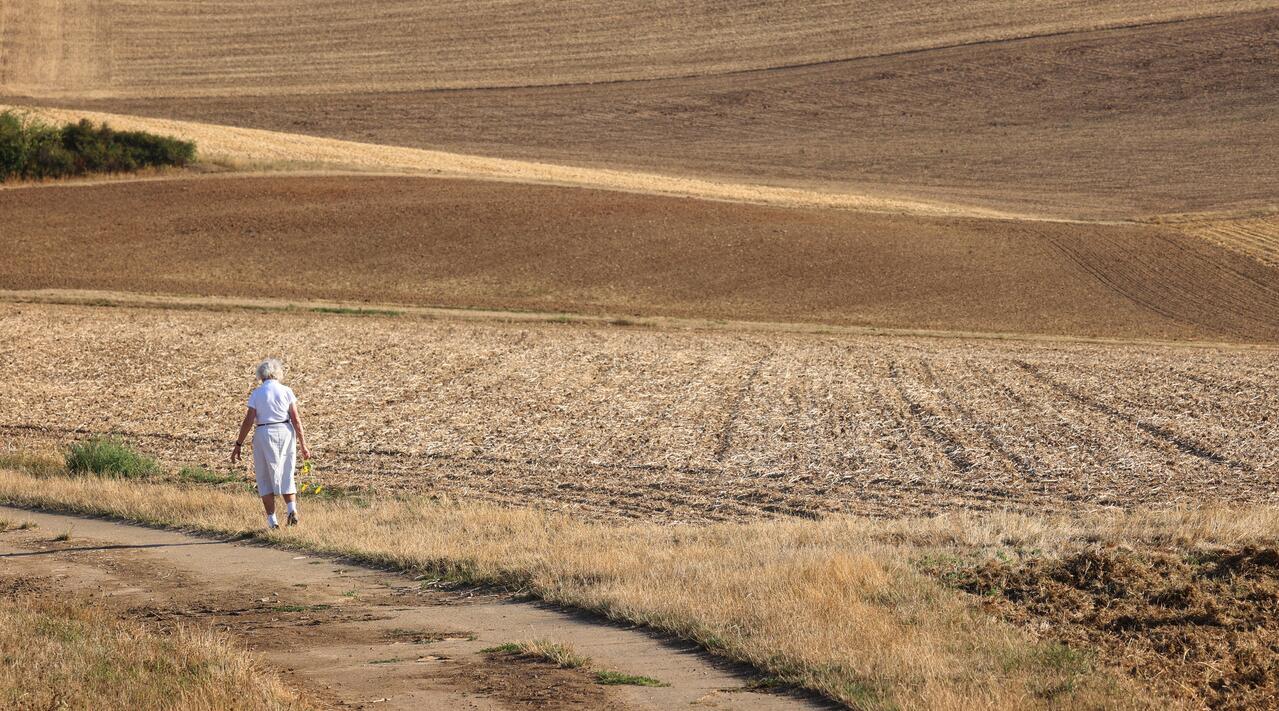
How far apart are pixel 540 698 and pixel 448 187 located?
46132 millimetres

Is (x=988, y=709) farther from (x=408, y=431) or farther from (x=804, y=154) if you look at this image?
(x=804, y=154)

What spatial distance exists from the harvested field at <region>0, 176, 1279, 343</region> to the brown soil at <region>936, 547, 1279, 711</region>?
2695 centimetres

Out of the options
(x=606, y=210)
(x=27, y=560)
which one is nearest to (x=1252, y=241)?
(x=606, y=210)

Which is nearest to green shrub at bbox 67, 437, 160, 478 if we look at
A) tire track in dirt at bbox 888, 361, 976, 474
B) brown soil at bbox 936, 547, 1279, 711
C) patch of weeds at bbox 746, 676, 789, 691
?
tire track in dirt at bbox 888, 361, 976, 474

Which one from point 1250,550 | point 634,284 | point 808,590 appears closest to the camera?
point 808,590

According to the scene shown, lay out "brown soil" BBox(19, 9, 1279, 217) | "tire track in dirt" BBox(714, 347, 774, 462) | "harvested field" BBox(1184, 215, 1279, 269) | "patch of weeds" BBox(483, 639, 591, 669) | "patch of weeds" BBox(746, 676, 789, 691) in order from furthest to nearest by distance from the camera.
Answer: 1. "brown soil" BBox(19, 9, 1279, 217)
2. "harvested field" BBox(1184, 215, 1279, 269)
3. "tire track in dirt" BBox(714, 347, 774, 462)
4. "patch of weeds" BBox(483, 639, 591, 669)
5. "patch of weeds" BBox(746, 676, 789, 691)

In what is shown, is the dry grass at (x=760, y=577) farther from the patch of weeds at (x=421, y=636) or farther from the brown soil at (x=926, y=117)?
the brown soil at (x=926, y=117)

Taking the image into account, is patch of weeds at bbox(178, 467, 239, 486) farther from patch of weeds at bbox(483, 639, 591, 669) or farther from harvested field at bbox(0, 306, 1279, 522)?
patch of weeds at bbox(483, 639, 591, 669)

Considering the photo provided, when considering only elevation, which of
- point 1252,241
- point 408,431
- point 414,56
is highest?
point 414,56

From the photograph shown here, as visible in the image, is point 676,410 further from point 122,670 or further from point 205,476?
point 122,670

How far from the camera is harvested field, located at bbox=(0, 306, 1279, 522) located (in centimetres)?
1686

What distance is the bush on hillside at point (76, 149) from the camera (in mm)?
52281

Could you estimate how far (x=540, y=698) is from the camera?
810 centimetres

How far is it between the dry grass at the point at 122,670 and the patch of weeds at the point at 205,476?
8.06m
